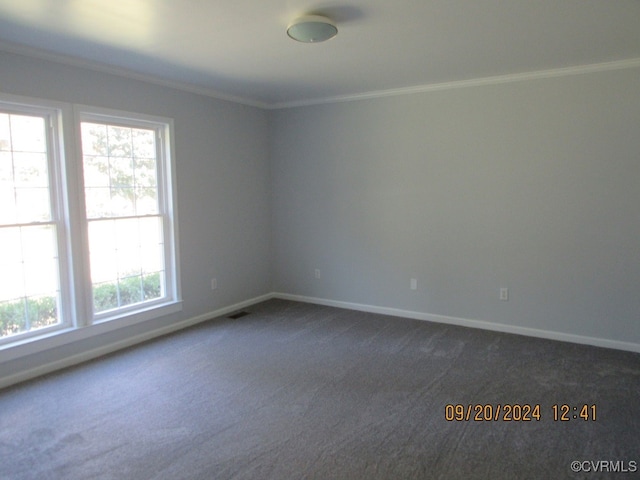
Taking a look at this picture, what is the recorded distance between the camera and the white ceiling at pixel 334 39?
2516 mm

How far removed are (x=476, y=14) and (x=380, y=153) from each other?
2275 mm

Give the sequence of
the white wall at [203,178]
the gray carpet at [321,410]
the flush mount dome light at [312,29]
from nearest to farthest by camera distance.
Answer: the gray carpet at [321,410] < the flush mount dome light at [312,29] < the white wall at [203,178]

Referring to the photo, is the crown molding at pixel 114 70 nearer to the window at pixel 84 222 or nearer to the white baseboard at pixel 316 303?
the window at pixel 84 222

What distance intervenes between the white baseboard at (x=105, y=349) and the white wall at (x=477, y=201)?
118cm

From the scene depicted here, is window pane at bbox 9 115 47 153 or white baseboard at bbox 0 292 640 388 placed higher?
window pane at bbox 9 115 47 153

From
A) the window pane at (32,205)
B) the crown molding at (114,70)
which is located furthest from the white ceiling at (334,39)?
the window pane at (32,205)

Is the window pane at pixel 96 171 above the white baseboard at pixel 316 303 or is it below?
above

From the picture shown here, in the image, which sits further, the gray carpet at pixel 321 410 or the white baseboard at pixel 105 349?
the white baseboard at pixel 105 349

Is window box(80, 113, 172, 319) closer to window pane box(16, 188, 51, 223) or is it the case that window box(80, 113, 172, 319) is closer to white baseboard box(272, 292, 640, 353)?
window pane box(16, 188, 51, 223)

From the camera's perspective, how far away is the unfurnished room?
253 centimetres

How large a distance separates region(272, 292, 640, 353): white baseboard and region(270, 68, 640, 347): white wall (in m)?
0.05

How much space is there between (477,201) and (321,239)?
1927mm

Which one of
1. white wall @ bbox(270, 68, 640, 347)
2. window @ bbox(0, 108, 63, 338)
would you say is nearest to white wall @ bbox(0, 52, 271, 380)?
window @ bbox(0, 108, 63, 338)
